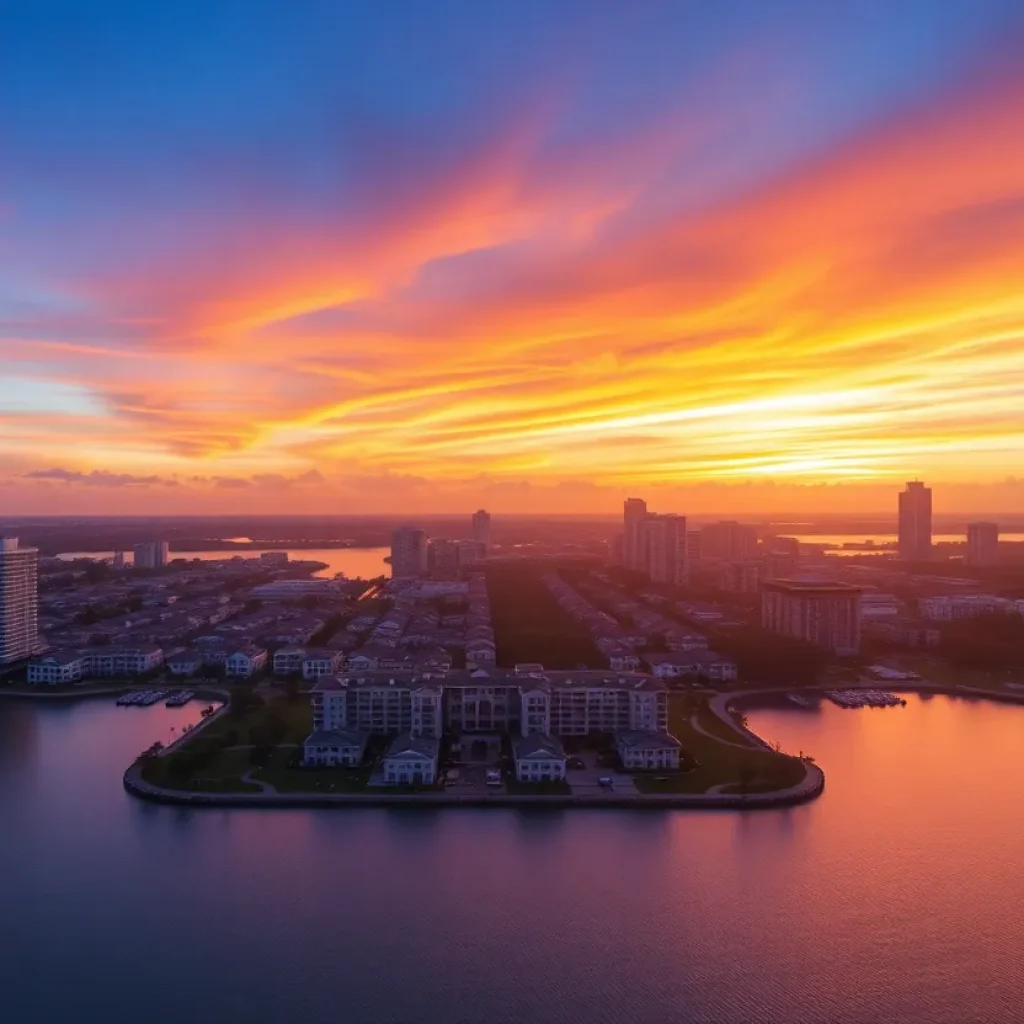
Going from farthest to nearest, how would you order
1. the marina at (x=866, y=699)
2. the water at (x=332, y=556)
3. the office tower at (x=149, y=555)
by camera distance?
the water at (x=332, y=556) < the office tower at (x=149, y=555) < the marina at (x=866, y=699)

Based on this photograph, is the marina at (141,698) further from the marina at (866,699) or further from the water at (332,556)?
the water at (332,556)

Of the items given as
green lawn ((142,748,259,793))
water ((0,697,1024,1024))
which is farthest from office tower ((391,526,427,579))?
water ((0,697,1024,1024))

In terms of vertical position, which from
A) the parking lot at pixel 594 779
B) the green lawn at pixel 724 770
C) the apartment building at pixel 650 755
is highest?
the apartment building at pixel 650 755

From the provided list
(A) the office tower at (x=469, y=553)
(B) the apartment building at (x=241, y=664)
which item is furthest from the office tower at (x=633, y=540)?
(B) the apartment building at (x=241, y=664)

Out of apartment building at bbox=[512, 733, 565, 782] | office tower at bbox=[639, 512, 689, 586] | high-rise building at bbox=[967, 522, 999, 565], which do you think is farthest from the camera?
high-rise building at bbox=[967, 522, 999, 565]

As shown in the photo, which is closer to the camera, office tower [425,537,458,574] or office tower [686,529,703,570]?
office tower [686,529,703,570]

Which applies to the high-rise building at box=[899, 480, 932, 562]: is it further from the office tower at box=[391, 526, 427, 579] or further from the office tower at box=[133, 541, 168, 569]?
the office tower at box=[133, 541, 168, 569]

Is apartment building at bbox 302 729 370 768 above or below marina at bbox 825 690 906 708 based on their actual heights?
above
